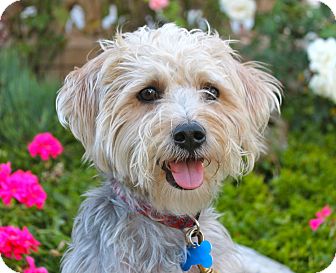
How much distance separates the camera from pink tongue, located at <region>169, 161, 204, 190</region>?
301 cm

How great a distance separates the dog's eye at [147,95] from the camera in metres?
3.16

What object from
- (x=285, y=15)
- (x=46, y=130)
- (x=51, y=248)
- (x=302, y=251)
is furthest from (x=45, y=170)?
(x=285, y=15)

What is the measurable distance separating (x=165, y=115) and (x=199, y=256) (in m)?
0.71

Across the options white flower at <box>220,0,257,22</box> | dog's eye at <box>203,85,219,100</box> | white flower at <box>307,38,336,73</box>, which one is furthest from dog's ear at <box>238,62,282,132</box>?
white flower at <box>220,0,257,22</box>

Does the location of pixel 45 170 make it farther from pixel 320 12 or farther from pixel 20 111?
pixel 320 12

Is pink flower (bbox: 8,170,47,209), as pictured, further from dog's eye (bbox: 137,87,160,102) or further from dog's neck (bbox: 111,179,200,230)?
dog's eye (bbox: 137,87,160,102)

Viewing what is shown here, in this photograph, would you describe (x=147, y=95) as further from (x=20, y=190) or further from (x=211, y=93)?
(x=20, y=190)

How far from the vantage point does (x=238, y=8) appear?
6.64 meters

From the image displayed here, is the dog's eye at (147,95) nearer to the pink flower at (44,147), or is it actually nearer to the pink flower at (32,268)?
the pink flower at (32,268)

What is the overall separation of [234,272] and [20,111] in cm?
340

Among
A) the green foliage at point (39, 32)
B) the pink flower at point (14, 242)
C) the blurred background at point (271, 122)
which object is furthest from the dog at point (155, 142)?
the green foliage at point (39, 32)

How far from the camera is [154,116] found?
9.83ft

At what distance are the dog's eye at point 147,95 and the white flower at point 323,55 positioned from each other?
340 centimetres

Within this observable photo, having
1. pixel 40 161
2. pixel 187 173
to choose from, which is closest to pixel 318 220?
pixel 187 173
